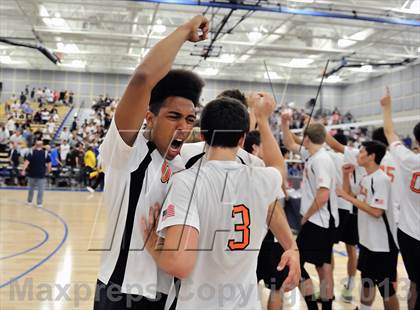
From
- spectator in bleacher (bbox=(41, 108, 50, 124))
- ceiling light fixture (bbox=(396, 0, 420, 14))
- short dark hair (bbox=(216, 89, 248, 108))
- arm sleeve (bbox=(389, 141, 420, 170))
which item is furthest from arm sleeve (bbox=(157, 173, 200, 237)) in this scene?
spectator in bleacher (bbox=(41, 108, 50, 124))

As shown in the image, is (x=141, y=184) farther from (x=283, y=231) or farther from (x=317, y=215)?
(x=317, y=215)

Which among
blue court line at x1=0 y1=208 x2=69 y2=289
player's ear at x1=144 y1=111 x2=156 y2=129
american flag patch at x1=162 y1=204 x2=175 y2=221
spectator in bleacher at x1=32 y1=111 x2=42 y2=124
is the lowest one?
blue court line at x1=0 y1=208 x2=69 y2=289

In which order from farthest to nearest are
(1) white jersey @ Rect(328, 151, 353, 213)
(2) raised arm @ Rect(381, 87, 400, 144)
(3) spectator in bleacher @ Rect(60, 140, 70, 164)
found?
(3) spectator in bleacher @ Rect(60, 140, 70, 164), (1) white jersey @ Rect(328, 151, 353, 213), (2) raised arm @ Rect(381, 87, 400, 144)

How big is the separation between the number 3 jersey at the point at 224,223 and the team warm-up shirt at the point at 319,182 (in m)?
2.56

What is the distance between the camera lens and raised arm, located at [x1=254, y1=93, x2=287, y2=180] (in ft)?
5.67

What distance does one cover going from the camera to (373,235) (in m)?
4.12

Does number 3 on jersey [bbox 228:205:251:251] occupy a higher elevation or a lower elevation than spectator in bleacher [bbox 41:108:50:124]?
lower

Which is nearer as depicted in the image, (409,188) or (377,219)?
(409,188)

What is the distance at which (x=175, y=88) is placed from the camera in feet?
5.69

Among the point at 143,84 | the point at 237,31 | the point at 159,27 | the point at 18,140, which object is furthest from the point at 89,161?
the point at 143,84

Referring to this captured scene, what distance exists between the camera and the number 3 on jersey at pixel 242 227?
1.66m

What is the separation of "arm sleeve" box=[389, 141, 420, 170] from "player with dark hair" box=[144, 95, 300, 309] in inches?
92.3

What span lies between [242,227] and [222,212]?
0.10 meters

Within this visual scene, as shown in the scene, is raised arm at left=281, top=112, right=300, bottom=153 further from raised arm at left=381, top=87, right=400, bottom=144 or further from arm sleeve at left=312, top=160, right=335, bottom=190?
raised arm at left=381, top=87, right=400, bottom=144
